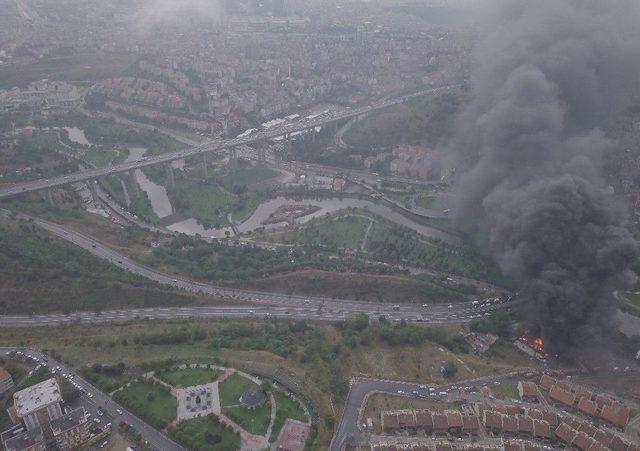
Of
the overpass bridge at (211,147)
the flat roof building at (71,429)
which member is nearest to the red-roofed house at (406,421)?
the flat roof building at (71,429)

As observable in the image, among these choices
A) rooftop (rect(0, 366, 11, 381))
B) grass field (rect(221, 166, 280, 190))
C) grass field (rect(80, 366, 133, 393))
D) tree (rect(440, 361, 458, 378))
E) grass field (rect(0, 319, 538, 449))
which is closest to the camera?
rooftop (rect(0, 366, 11, 381))

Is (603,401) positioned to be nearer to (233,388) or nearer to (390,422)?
(390,422)

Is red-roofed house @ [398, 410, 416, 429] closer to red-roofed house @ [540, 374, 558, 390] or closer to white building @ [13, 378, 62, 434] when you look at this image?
red-roofed house @ [540, 374, 558, 390]

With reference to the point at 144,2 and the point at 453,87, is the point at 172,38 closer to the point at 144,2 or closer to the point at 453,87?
the point at 144,2

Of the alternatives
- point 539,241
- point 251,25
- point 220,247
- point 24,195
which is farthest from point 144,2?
point 539,241

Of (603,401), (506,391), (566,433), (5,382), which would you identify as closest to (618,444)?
(566,433)

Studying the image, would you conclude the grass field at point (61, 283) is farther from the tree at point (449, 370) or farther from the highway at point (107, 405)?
the tree at point (449, 370)

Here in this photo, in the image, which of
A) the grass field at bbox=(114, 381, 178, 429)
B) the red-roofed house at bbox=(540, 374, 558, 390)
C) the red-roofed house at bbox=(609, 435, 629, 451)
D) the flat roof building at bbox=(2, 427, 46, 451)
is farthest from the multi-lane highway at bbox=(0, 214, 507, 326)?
the red-roofed house at bbox=(609, 435, 629, 451)
